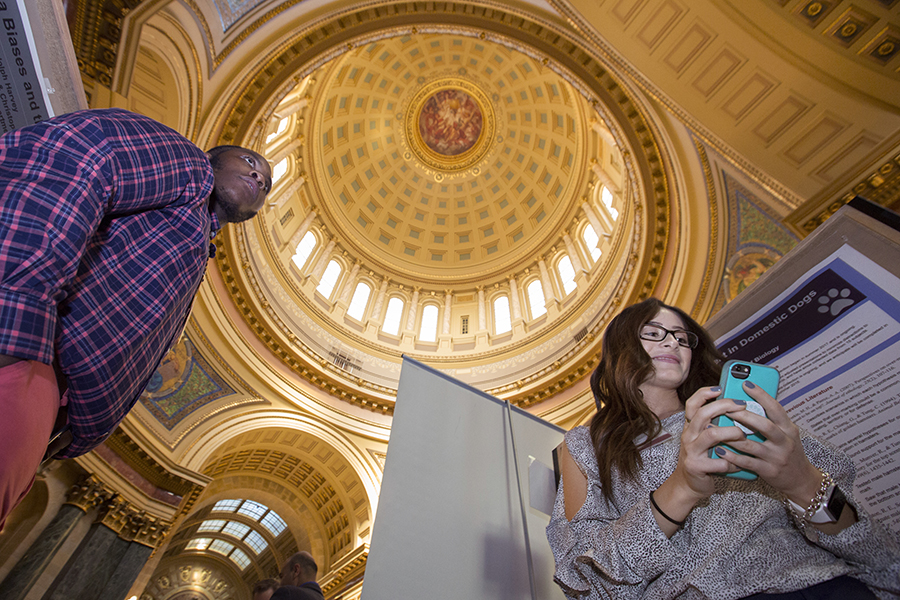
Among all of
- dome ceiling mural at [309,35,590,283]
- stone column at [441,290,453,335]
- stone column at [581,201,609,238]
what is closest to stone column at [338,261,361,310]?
dome ceiling mural at [309,35,590,283]

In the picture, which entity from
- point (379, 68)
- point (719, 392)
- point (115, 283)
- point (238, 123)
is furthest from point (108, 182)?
point (379, 68)

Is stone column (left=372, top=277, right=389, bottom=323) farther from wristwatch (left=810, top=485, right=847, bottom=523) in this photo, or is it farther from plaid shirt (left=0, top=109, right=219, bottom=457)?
wristwatch (left=810, top=485, right=847, bottom=523)

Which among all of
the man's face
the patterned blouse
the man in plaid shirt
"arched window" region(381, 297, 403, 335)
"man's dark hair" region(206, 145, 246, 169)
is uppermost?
"arched window" region(381, 297, 403, 335)

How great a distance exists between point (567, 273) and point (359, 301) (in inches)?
324

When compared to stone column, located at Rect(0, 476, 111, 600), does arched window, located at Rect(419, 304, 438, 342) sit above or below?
above

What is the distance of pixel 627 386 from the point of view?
193cm

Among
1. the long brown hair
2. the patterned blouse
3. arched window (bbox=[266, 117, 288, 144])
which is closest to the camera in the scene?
the patterned blouse

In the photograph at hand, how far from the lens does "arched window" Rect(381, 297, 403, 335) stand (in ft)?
58.4

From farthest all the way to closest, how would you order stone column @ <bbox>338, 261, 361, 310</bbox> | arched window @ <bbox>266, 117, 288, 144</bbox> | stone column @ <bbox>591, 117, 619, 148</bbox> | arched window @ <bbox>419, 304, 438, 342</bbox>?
arched window @ <bbox>419, 304, 438, 342</bbox>
stone column @ <bbox>338, 261, 361, 310</bbox>
arched window @ <bbox>266, 117, 288, 144</bbox>
stone column @ <bbox>591, 117, 619, 148</bbox>

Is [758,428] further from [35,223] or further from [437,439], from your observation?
[35,223]

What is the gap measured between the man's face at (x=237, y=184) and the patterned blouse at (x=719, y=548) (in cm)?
226

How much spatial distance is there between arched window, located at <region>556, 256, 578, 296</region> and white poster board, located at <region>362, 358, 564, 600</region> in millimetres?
13937

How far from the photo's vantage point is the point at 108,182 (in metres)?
1.69

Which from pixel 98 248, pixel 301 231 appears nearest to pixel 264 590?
pixel 98 248
